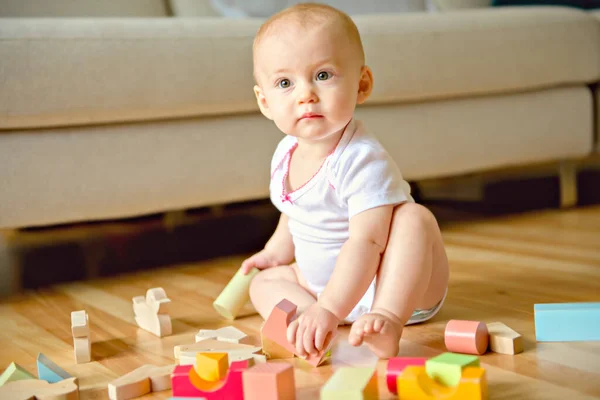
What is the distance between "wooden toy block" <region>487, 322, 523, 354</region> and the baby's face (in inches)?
13.1

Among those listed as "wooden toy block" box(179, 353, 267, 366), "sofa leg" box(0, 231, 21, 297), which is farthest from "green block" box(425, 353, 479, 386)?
"sofa leg" box(0, 231, 21, 297)

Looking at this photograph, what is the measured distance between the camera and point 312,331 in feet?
2.88

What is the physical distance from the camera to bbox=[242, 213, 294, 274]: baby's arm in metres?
1.21

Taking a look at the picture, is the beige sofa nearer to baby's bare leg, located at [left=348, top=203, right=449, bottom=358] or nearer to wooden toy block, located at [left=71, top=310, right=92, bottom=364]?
wooden toy block, located at [left=71, top=310, right=92, bottom=364]

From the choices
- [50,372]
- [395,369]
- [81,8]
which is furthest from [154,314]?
[81,8]

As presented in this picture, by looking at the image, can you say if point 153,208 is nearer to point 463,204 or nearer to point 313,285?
point 313,285

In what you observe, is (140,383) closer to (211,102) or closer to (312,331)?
(312,331)

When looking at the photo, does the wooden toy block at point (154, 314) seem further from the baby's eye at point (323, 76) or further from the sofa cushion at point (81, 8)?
the sofa cushion at point (81, 8)

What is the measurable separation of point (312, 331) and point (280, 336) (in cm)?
7

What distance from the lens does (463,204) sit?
7.41 feet

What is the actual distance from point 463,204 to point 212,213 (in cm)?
80

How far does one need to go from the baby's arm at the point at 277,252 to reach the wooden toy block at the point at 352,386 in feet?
1.58

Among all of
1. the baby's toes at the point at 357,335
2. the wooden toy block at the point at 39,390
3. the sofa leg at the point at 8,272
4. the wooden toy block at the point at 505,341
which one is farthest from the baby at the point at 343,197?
the sofa leg at the point at 8,272

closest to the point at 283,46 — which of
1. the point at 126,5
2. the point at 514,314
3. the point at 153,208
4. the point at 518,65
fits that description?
the point at 514,314
